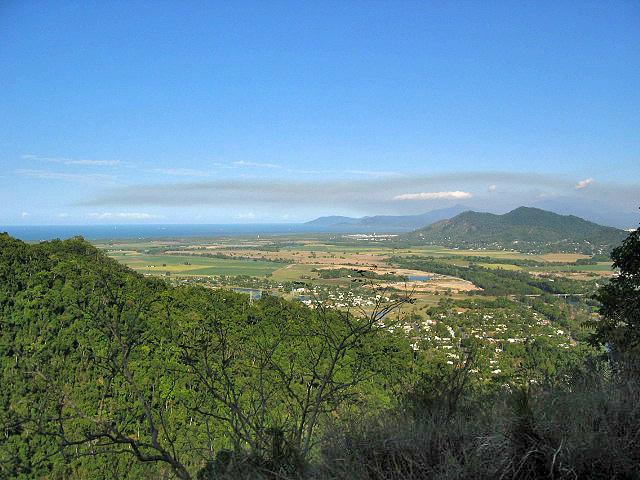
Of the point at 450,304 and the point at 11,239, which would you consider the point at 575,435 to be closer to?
the point at 11,239

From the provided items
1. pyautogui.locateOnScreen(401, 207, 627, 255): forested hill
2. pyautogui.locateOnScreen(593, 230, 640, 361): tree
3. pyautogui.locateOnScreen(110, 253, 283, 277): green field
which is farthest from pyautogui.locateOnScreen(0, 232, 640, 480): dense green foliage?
pyautogui.locateOnScreen(401, 207, 627, 255): forested hill

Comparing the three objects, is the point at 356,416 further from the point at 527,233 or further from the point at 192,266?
the point at 527,233

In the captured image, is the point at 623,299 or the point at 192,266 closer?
the point at 623,299

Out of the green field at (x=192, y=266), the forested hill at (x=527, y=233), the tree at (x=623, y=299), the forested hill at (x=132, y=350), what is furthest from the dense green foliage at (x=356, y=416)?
the forested hill at (x=527, y=233)

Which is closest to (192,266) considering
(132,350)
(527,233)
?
(132,350)

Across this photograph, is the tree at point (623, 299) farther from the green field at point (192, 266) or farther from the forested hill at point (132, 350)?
the green field at point (192, 266)
